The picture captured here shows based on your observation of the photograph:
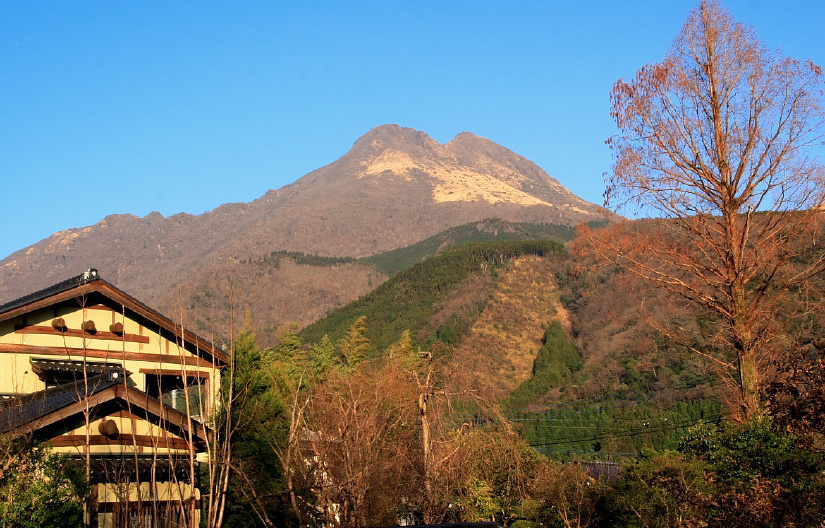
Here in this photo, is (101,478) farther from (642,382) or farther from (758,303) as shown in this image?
(642,382)

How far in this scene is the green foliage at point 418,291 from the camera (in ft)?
304

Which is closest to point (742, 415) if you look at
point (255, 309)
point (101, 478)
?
point (101, 478)

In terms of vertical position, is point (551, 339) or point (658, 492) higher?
point (658, 492)

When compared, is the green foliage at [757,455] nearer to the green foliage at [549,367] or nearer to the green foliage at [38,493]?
the green foliage at [38,493]

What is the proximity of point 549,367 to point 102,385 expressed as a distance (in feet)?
221

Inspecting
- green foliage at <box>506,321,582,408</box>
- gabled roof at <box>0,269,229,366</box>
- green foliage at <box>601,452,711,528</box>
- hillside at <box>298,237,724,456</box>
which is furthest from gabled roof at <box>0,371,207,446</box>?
green foliage at <box>506,321,582,408</box>

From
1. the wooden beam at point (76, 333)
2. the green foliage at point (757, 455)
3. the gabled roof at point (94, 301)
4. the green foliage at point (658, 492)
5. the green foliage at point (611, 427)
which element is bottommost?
the green foliage at point (611, 427)

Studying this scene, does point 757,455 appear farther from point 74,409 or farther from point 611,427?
point 611,427

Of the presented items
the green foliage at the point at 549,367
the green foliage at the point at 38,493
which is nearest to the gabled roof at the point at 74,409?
the green foliage at the point at 38,493

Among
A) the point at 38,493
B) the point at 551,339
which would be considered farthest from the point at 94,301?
the point at 551,339

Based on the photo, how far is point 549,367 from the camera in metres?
76.6

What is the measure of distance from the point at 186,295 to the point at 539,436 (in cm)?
12346

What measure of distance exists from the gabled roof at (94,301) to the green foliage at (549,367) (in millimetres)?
50192

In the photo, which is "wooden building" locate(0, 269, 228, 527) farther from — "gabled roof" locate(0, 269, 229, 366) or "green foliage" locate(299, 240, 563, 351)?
"green foliage" locate(299, 240, 563, 351)
